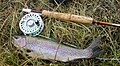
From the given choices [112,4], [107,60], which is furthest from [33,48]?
[112,4]

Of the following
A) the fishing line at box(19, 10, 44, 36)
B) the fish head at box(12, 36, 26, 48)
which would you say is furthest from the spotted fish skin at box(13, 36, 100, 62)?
the fishing line at box(19, 10, 44, 36)

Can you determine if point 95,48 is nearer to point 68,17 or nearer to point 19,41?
point 68,17

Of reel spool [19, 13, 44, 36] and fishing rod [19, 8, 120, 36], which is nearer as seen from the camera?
fishing rod [19, 8, 120, 36]

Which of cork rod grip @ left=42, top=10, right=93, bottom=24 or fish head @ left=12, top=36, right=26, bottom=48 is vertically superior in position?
cork rod grip @ left=42, top=10, right=93, bottom=24

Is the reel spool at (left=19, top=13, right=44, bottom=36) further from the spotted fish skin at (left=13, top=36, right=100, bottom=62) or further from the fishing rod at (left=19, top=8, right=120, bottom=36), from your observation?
the spotted fish skin at (left=13, top=36, right=100, bottom=62)

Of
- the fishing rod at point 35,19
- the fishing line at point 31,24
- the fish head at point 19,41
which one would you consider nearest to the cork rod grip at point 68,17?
the fishing rod at point 35,19

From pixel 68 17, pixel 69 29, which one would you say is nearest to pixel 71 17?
pixel 68 17

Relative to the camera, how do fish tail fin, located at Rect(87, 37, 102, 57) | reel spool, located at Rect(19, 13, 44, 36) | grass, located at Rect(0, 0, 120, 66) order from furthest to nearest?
reel spool, located at Rect(19, 13, 44, 36)
grass, located at Rect(0, 0, 120, 66)
fish tail fin, located at Rect(87, 37, 102, 57)

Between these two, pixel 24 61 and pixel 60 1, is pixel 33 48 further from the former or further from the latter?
pixel 60 1
